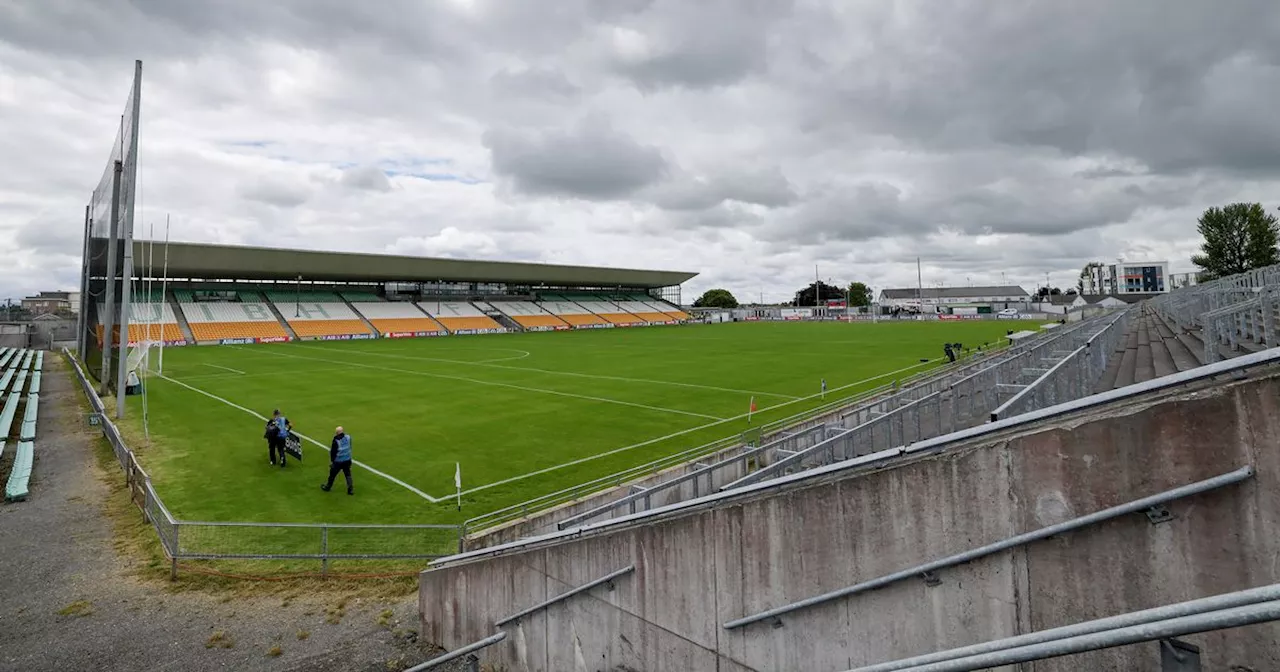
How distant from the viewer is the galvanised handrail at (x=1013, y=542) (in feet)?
9.64

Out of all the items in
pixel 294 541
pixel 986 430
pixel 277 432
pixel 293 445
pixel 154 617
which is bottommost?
pixel 154 617

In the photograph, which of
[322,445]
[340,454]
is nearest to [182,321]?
[322,445]

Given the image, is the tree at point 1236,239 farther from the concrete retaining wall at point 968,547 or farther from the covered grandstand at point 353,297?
the concrete retaining wall at point 968,547

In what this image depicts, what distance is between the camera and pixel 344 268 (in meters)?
75.4

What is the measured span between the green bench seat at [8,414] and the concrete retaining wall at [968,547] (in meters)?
23.4

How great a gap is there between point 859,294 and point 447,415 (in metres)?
186

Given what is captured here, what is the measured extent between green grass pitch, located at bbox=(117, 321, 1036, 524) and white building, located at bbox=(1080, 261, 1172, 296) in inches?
4680

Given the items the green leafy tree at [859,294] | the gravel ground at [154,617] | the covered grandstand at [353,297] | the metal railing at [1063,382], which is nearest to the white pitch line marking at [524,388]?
the metal railing at [1063,382]

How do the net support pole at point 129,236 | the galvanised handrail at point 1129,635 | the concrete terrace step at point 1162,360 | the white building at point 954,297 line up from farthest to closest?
the white building at point 954,297 → the net support pole at point 129,236 → the concrete terrace step at point 1162,360 → the galvanised handrail at point 1129,635

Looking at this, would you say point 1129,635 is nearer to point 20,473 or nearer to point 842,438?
point 842,438

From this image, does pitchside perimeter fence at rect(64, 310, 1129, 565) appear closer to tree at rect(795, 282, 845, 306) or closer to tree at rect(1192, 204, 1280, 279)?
tree at rect(1192, 204, 1280, 279)

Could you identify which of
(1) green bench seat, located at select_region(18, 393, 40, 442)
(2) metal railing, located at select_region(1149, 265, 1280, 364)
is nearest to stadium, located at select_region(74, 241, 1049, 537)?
(1) green bench seat, located at select_region(18, 393, 40, 442)

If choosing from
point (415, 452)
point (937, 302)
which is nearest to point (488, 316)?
point (415, 452)

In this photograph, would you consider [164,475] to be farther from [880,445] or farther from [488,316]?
[488,316]
